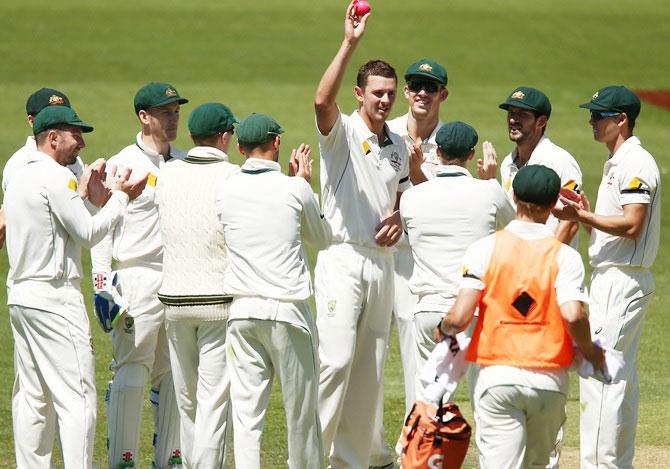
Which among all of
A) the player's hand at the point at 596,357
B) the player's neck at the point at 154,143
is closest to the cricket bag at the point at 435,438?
the player's hand at the point at 596,357

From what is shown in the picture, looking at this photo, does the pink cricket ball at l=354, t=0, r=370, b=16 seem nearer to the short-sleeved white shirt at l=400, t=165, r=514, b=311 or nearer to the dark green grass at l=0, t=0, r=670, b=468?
the short-sleeved white shirt at l=400, t=165, r=514, b=311

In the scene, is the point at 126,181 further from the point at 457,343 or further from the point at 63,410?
the point at 457,343

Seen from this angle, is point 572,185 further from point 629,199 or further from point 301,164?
point 301,164

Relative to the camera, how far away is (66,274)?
706 centimetres

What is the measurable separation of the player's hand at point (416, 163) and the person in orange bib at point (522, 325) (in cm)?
204

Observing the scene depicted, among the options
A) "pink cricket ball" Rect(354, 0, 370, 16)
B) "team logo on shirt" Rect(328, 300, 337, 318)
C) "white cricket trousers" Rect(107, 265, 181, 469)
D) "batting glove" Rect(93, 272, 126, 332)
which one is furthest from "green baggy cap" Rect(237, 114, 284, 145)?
"white cricket trousers" Rect(107, 265, 181, 469)

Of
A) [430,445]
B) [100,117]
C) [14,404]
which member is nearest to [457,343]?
[430,445]

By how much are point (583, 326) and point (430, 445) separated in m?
0.96

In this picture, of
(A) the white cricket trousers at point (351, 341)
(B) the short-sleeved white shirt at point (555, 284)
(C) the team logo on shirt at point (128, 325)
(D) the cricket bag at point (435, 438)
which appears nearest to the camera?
(B) the short-sleeved white shirt at point (555, 284)

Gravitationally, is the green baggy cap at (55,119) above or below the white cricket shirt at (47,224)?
above

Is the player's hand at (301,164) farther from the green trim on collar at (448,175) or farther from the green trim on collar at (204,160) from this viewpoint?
the green trim on collar at (448,175)

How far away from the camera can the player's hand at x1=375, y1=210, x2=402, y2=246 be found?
7.54m

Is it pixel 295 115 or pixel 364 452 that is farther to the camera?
pixel 295 115

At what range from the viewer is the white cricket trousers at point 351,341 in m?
7.49
